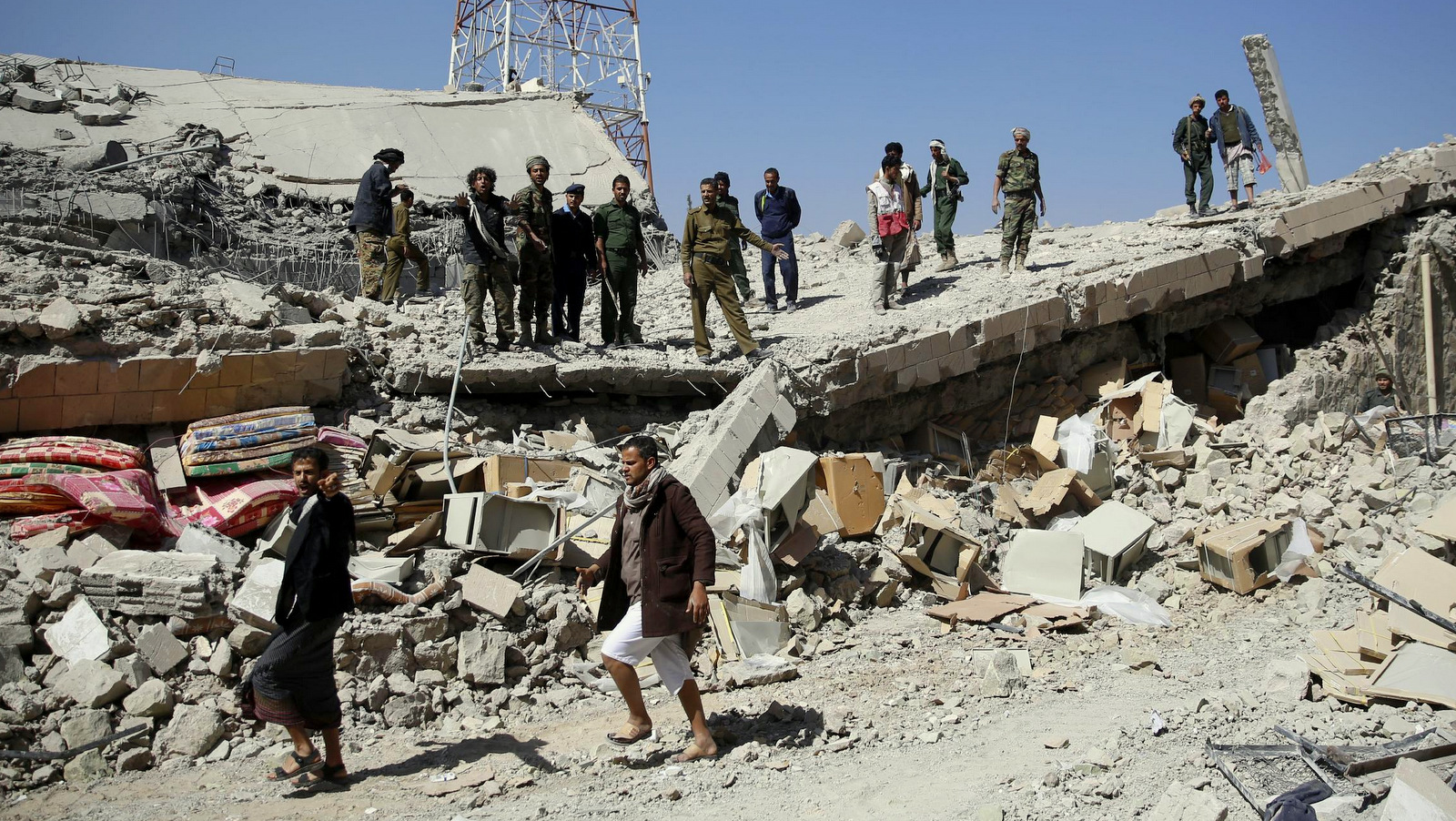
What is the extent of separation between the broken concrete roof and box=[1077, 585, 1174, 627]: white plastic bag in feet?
29.5

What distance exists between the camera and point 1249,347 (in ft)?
35.2

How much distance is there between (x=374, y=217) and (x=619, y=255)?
2.17 meters

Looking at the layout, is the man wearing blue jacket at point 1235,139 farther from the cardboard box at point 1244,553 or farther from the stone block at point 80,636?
the stone block at point 80,636

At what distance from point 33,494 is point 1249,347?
1076 centimetres

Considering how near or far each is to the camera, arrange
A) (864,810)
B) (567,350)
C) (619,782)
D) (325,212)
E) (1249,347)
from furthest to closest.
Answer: (325,212)
(1249,347)
(567,350)
(619,782)
(864,810)

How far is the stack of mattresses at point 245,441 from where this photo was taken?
5.85 m

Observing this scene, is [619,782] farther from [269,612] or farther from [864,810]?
[269,612]

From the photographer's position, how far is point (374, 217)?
870 cm

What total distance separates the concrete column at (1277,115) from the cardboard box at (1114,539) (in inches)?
307

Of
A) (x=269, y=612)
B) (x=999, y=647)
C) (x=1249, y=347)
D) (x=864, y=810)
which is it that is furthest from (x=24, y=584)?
(x=1249, y=347)

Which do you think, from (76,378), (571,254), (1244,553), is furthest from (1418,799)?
(571,254)

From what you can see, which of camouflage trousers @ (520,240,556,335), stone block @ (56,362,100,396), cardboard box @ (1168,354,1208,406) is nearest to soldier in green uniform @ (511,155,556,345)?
camouflage trousers @ (520,240,556,335)

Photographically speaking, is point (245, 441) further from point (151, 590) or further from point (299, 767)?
point (299, 767)

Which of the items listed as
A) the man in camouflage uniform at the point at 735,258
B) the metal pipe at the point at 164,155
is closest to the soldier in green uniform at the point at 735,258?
the man in camouflage uniform at the point at 735,258
